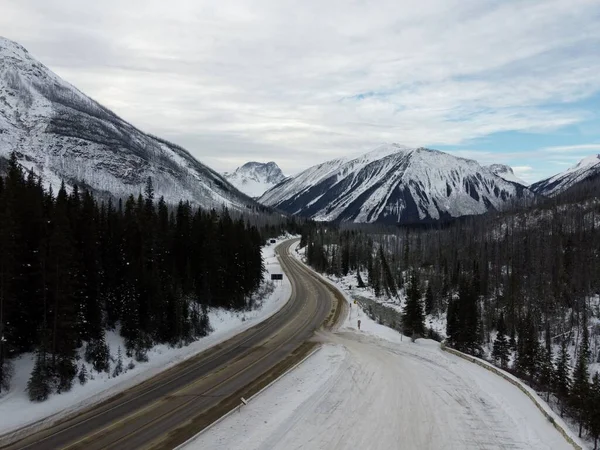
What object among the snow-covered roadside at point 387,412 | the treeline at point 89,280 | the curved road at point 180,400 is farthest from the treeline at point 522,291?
the treeline at point 89,280

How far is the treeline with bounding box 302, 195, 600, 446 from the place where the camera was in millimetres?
49875

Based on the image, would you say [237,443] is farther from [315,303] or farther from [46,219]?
[315,303]

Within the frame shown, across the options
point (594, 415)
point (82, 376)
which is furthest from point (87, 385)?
point (594, 415)

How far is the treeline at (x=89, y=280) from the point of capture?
28047 mm

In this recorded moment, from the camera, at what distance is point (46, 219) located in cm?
3195

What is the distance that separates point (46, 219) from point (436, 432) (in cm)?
2778

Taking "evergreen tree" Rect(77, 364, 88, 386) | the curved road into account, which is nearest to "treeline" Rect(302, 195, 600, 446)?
the curved road

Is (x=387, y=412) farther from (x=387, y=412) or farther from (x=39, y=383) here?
(x=39, y=383)

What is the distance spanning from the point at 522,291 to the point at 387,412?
298 ft

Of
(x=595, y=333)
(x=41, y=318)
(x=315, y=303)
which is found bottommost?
(x=595, y=333)

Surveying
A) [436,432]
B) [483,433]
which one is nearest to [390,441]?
[436,432]

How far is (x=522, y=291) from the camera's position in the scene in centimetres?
10438

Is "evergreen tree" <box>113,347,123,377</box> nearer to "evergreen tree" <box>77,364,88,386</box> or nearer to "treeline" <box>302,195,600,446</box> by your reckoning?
"evergreen tree" <box>77,364,88,386</box>

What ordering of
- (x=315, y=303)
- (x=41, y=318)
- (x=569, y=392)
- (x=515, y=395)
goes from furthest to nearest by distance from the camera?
(x=315, y=303) < (x=569, y=392) < (x=41, y=318) < (x=515, y=395)
